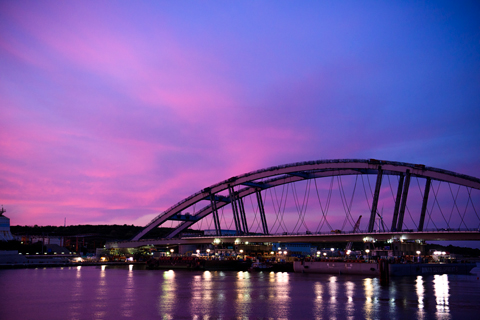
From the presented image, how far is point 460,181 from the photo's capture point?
80188 millimetres

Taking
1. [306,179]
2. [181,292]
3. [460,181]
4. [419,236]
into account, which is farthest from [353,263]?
[181,292]

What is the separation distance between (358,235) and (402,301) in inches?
1752

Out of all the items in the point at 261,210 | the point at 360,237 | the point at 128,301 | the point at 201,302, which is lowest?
the point at 128,301

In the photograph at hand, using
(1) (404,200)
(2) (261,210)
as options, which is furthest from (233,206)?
(1) (404,200)

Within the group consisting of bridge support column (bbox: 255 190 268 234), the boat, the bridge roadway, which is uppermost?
bridge support column (bbox: 255 190 268 234)

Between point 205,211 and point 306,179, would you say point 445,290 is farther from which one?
point 205,211

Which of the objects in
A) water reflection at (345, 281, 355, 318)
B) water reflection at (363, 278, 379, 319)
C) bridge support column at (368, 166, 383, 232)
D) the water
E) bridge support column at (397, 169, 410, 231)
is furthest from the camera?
bridge support column at (368, 166, 383, 232)

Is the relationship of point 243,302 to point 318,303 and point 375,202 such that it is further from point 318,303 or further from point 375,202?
point 375,202

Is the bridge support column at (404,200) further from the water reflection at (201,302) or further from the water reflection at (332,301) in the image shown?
the water reflection at (201,302)

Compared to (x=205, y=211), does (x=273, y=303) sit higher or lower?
lower

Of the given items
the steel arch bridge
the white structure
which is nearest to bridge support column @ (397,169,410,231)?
the steel arch bridge

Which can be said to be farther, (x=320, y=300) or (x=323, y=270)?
(x=323, y=270)

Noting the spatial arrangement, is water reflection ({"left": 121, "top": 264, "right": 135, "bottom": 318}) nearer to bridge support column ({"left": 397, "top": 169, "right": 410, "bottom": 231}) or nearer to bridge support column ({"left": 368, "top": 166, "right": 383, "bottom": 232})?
bridge support column ({"left": 368, "top": 166, "right": 383, "bottom": 232})

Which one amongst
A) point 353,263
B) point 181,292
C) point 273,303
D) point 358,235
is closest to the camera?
point 273,303
